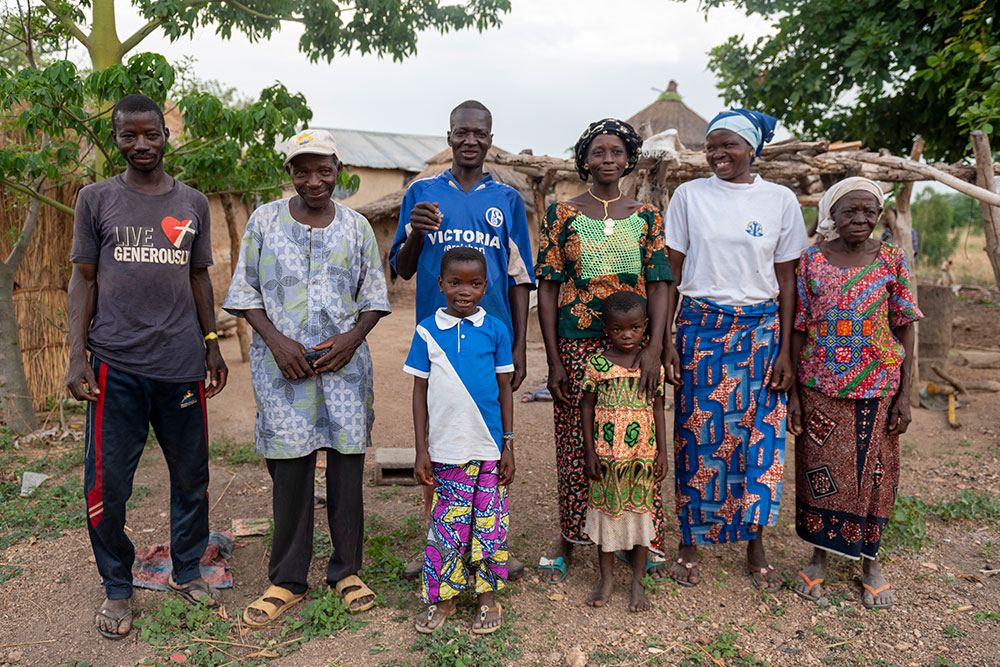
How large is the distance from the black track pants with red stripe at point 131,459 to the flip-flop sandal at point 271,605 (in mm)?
Result: 422

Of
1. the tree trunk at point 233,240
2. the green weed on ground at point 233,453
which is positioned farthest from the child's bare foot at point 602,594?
the tree trunk at point 233,240

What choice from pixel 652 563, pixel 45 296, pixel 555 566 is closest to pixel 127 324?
pixel 555 566

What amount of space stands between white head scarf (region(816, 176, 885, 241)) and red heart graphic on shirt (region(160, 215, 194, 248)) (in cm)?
273

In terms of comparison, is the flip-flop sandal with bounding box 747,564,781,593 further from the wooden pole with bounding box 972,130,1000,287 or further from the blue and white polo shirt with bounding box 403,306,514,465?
the wooden pole with bounding box 972,130,1000,287

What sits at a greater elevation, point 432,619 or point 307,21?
point 307,21

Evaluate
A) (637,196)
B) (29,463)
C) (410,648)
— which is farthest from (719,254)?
(29,463)

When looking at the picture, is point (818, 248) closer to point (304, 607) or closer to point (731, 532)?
point (731, 532)

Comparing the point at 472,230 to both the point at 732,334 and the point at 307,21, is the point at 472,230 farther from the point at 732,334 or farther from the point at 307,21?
the point at 307,21

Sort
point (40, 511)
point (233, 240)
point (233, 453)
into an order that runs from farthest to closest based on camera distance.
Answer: point (233, 240)
point (233, 453)
point (40, 511)

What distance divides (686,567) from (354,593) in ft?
5.02

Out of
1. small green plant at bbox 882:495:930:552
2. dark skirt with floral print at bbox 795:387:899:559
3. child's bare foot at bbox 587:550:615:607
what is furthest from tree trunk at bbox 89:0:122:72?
small green plant at bbox 882:495:930:552

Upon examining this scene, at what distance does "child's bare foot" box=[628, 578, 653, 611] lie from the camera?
2998 millimetres

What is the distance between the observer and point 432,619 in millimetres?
2797

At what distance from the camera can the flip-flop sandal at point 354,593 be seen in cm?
294
